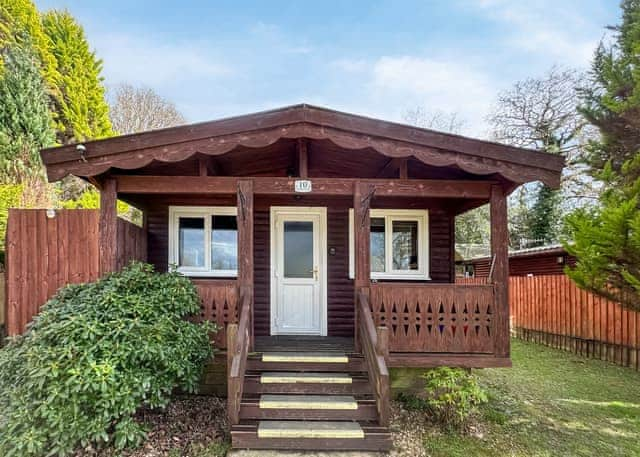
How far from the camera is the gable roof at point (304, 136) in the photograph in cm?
442

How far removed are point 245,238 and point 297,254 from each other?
5.94 ft

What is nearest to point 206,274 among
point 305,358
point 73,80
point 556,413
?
point 305,358

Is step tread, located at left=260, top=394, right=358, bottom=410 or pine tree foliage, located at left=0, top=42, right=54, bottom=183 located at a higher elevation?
pine tree foliage, located at left=0, top=42, right=54, bottom=183

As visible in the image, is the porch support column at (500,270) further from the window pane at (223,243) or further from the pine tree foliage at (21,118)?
the pine tree foliage at (21,118)

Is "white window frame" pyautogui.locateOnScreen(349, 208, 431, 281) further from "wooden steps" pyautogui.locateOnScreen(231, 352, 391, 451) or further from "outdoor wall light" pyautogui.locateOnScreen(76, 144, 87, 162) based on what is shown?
"outdoor wall light" pyautogui.locateOnScreen(76, 144, 87, 162)

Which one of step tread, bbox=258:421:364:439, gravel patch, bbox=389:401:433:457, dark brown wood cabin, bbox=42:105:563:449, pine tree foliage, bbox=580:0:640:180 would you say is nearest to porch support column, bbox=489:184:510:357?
dark brown wood cabin, bbox=42:105:563:449

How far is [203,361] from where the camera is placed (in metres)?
4.29

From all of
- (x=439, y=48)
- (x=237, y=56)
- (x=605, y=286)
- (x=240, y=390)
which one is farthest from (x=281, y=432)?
(x=237, y=56)

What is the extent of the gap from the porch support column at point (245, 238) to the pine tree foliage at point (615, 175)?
17.5ft

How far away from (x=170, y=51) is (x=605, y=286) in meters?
20.8

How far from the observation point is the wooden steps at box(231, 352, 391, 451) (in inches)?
141

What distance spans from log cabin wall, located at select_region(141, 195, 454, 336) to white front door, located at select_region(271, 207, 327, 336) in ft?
0.37

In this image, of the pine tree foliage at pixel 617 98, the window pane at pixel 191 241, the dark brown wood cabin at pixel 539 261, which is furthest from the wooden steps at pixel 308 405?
the dark brown wood cabin at pixel 539 261

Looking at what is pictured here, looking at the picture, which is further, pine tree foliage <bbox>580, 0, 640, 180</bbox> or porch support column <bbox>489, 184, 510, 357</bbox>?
pine tree foliage <bbox>580, 0, 640, 180</bbox>
